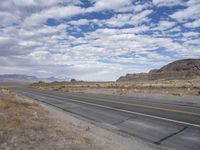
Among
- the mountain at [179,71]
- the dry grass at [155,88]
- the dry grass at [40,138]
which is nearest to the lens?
the dry grass at [40,138]

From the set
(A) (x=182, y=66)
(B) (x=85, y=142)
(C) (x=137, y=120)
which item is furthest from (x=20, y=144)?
(A) (x=182, y=66)

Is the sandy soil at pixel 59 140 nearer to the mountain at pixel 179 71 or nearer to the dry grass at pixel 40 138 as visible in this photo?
the dry grass at pixel 40 138

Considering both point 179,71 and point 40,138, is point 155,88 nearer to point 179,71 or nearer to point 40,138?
point 40,138

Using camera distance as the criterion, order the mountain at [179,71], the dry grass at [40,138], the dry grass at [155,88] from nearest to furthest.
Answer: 1. the dry grass at [40,138]
2. the dry grass at [155,88]
3. the mountain at [179,71]

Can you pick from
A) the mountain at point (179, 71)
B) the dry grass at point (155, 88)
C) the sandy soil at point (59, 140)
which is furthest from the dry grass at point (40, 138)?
the mountain at point (179, 71)

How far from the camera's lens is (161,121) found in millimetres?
11250

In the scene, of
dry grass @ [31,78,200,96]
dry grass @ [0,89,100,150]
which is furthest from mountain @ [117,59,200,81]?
dry grass @ [0,89,100,150]

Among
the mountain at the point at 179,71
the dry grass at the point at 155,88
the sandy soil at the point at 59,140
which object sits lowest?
the sandy soil at the point at 59,140

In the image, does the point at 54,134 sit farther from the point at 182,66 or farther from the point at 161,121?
the point at 182,66

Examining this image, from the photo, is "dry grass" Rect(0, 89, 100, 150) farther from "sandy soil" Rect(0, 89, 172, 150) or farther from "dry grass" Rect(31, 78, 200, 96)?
"dry grass" Rect(31, 78, 200, 96)

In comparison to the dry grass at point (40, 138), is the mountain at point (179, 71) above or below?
above

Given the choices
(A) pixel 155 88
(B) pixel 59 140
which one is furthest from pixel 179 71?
(B) pixel 59 140

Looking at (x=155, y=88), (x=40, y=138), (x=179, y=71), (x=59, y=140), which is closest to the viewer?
(x=59, y=140)

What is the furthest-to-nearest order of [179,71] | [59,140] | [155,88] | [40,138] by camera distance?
1. [179,71]
2. [155,88]
3. [40,138]
4. [59,140]
